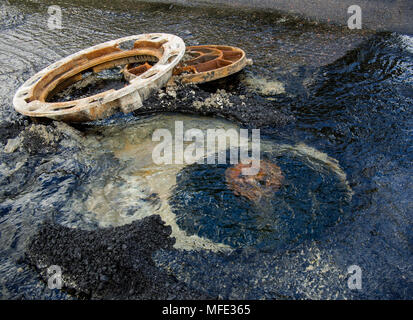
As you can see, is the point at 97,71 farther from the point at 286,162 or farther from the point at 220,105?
the point at 286,162

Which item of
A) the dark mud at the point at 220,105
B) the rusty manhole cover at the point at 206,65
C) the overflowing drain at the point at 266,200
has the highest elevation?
the rusty manhole cover at the point at 206,65

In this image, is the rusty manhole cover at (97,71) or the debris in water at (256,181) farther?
the rusty manhole cover at (97,71)

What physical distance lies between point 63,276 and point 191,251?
5.28ft

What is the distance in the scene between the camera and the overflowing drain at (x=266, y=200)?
4.40 meters

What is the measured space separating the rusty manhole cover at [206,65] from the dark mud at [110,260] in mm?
3964

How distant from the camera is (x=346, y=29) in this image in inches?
396

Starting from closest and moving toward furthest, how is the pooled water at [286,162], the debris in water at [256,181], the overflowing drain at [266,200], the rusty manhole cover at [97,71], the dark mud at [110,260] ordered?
the dark mud at [110,260]
the pooled water at [286,162]
the overflowing drain at [266,200]
the debris in water at [256,181]
the rusty manhole cover at [97,71]

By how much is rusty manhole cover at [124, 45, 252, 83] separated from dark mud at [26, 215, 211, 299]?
156 inches

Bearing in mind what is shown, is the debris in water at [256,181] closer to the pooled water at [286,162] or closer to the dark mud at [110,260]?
the pooled water at [286,162]

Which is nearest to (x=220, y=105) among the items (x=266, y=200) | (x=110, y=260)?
(x=266, y=200)

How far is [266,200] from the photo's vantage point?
4820 millimetres

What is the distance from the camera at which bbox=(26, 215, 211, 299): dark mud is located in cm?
374

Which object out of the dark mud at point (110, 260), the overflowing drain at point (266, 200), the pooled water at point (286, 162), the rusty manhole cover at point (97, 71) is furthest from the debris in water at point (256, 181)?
the rusty manhole cover at point (97, 71)

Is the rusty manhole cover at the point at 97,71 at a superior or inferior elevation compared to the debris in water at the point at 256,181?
superior
